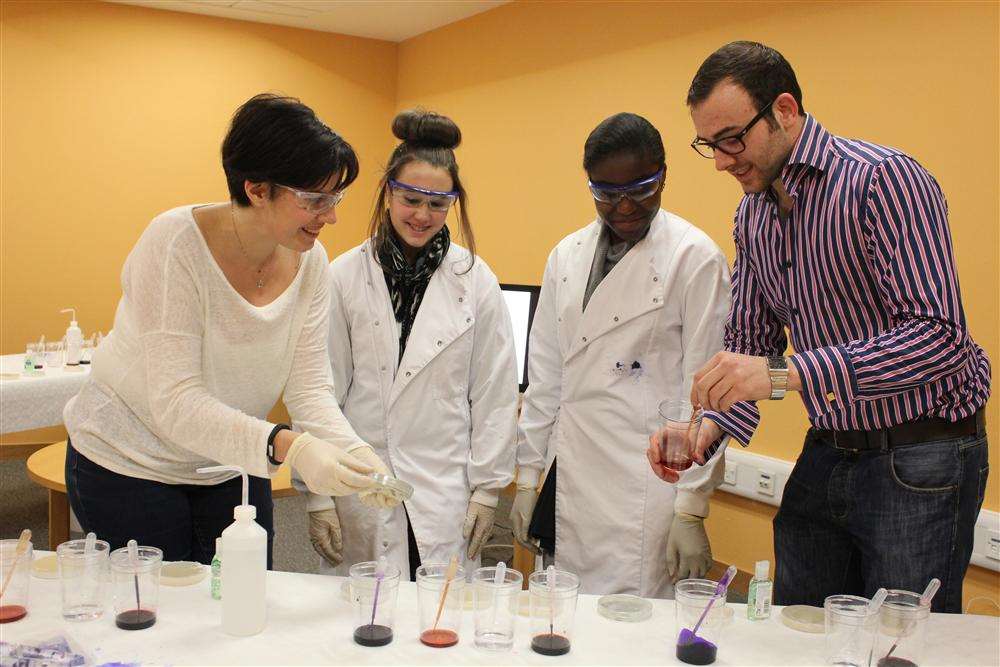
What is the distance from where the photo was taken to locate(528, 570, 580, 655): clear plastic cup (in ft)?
5.25

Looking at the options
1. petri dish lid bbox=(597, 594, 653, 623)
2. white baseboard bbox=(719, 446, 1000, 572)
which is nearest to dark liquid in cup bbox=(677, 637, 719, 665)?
petri dish lid bbox=(597, 594, 653, 623)

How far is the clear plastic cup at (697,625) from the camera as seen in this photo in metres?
1.58

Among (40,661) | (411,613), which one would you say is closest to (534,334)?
(411,613)

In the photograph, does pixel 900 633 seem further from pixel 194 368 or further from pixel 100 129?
pixel 100 129

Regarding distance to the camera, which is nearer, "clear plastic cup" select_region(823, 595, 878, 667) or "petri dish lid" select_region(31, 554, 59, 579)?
"clear plastic cup" select_region(823, 595, 878, 667)

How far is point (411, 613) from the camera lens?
5.70 ft

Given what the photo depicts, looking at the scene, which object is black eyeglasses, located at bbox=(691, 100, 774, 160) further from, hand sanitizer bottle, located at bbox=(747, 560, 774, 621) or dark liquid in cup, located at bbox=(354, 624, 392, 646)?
dark liquid in cup, located at bbox=(354, 624, 392, 646)

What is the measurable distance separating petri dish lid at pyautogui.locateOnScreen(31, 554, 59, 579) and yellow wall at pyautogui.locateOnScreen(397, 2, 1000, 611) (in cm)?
280

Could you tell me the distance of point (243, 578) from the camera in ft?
5.27

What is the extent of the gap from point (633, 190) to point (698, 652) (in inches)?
48.6

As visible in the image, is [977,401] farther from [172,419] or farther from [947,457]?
[172,419]

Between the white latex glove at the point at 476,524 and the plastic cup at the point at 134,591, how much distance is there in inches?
41.2

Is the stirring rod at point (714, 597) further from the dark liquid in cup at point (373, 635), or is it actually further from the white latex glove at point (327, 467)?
the white latex glove at point (327, 467)

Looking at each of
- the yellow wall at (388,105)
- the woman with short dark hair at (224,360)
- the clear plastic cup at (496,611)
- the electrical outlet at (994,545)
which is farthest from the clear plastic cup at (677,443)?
the yellow wall at (388,105)
